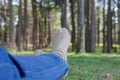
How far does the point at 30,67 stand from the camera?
212cm

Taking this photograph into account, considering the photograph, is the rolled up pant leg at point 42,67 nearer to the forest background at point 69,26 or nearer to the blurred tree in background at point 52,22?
the forest background at point 69,26

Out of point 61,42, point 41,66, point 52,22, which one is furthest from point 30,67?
point 52,22

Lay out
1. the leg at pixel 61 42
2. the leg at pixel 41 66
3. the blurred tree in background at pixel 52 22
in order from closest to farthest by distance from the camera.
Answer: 1. the leg at pixel 41 66
2. the leg at pixel 61 42
3. the blurred tree in background at pixel 52 22

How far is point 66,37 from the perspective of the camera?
3.35m

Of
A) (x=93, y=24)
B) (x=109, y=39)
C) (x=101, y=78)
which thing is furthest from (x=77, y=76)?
(x=109, y=39)

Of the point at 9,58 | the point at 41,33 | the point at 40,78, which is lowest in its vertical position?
the point at 41,33

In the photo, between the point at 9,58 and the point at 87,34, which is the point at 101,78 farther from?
the point at 87,34

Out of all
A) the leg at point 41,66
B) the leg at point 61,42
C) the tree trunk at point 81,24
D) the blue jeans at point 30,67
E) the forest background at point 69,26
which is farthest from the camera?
the tree trunk at point 81,24

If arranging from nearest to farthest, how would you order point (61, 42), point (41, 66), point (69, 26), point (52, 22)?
point (41, 66), point (61, 42), point (69, 26), point (52, 22)

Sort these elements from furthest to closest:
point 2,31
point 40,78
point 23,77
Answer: point 2,31
point 40,78
point 23,77

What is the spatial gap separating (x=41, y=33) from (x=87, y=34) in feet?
45.7

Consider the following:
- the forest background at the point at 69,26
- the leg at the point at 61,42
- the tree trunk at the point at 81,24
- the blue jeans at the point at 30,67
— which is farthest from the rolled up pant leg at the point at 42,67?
the tree trunk at the point at 81,24

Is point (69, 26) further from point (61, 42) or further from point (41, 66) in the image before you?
point (41, 66)

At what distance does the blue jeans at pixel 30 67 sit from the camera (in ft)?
6.22
